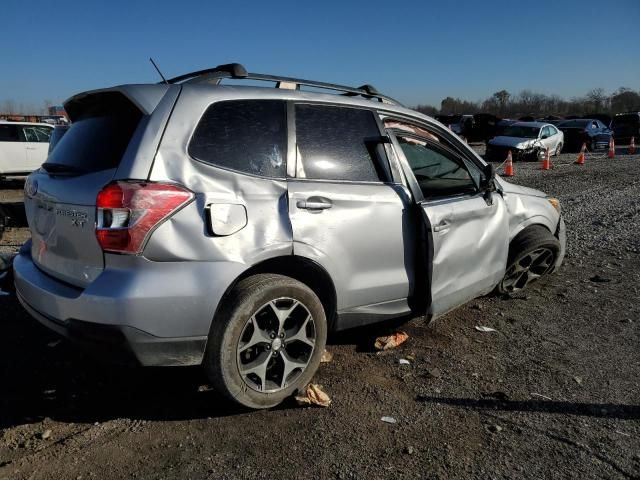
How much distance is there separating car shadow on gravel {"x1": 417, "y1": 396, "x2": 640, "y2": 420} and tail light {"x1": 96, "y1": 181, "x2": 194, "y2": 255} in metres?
1.88

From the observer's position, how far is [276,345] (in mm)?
3053

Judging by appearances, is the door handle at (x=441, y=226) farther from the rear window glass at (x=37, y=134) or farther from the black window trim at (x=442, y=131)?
the rear window glass at (x=37, y=134)

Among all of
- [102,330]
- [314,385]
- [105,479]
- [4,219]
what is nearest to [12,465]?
[105,479]

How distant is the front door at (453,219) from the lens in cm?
365

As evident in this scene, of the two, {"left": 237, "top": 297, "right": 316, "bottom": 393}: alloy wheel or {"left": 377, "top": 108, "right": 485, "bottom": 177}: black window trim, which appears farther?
{"left": 377, "top": 108, "right": 485, "bottom": 177}: black window trim

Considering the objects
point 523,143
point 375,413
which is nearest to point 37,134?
point 523,143

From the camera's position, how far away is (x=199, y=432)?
9.43ft

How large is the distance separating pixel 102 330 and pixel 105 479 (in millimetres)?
685

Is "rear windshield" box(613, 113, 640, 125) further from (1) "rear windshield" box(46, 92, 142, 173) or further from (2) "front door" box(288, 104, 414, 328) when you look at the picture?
(1) "rear windshield" box(46, 92, 142, 173)

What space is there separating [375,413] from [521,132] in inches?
805

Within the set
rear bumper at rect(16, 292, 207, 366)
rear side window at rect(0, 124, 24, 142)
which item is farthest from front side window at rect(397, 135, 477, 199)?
rear side window at rect(0, 124, 24, 142)

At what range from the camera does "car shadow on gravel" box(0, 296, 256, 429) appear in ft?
10.0

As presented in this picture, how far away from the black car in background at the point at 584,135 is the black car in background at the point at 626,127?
527 cm

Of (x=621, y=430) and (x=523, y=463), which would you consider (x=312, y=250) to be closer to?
(x=523, y=463)
